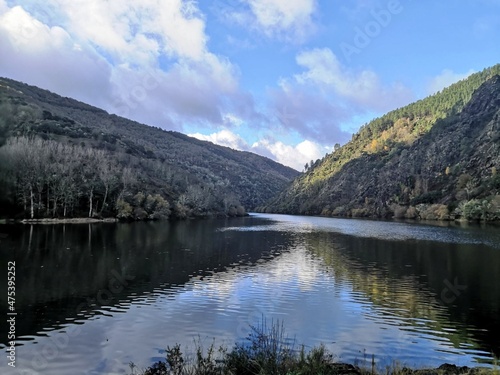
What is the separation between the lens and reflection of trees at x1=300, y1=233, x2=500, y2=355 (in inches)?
864

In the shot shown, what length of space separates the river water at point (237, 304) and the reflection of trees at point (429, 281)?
0.38ft

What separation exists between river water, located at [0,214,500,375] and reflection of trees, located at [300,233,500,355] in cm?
12

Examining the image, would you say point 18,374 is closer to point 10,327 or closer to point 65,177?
point 10,327

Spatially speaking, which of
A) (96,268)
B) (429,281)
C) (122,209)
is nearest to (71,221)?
(122,209)

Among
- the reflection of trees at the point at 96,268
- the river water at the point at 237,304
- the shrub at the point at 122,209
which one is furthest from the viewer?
the shrub at the point at 122,209

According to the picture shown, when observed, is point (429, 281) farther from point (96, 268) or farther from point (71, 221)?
point (71, 221)

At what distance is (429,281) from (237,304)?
63.3 feet

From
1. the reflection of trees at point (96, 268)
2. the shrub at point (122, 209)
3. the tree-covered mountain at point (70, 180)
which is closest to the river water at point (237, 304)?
the reflection of trees at point (96, 268)

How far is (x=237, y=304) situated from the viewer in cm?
2580

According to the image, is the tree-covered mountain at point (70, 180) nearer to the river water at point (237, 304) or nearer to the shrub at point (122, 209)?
the shrub at point (122, 209)

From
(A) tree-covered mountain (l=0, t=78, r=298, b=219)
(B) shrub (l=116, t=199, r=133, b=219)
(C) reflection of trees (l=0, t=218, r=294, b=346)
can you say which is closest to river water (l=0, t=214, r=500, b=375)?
(C) reflection of trees (l=0, t=218, r=294, b=346)

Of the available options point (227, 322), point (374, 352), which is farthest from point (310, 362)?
point (227, 322)

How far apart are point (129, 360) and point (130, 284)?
611 inches

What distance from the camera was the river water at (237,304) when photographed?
1731 cm
